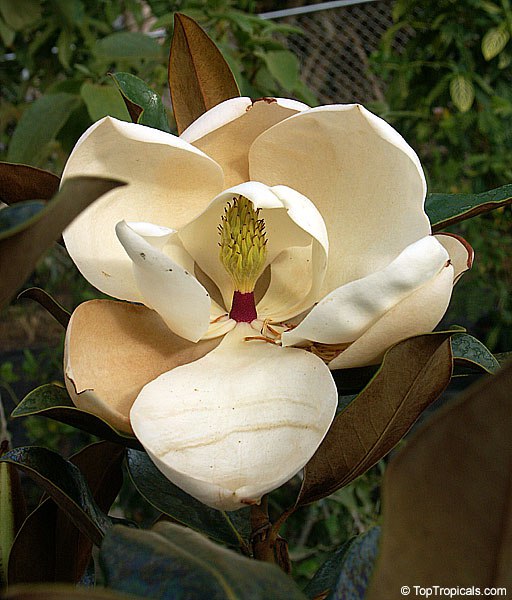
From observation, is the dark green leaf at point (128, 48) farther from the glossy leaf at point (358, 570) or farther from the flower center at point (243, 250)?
the glossy leaf at point (358, 570)

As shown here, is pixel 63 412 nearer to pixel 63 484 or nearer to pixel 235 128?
pixel 63 484

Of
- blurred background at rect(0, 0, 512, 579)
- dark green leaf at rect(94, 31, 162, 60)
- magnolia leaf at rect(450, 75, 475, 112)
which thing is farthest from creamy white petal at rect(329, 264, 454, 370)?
magnolia leaf at rect(450, 75, 475, 112)

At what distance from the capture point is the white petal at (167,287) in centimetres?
36

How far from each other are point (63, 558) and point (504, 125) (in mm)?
1809

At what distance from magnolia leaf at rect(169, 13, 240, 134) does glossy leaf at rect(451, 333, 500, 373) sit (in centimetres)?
22

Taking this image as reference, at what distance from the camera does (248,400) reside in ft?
1.19

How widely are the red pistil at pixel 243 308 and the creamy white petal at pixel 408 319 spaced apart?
0.10 meters

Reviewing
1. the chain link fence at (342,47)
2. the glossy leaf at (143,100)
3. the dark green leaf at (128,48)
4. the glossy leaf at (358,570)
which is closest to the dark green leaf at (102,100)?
the dark green leaf at (128,48)

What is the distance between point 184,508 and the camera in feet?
1.39

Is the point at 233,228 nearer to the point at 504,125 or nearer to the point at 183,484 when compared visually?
the point at 183,484

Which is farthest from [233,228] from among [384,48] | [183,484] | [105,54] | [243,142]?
[384,48]

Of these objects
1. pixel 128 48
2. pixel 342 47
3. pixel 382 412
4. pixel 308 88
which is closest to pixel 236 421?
pixel 382 412

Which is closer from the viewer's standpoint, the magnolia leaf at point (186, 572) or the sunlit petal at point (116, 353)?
→ the magnolia leaf at point (186, 572)

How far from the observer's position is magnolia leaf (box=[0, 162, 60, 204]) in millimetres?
389
